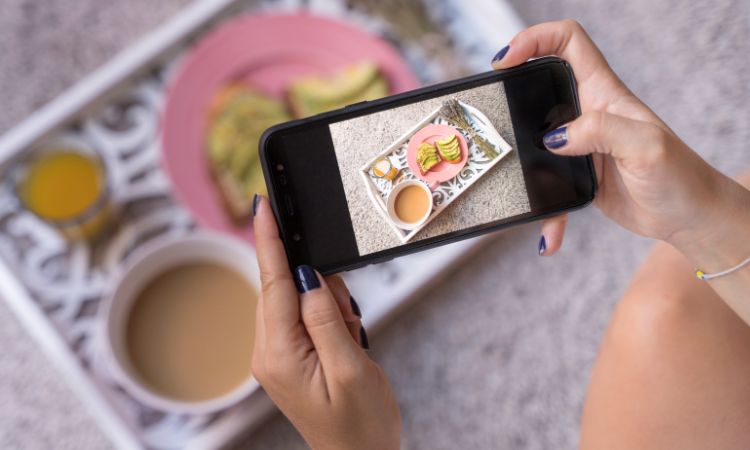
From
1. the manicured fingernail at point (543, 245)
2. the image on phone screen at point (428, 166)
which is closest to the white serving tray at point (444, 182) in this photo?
the image on phone screen at point (428, 166)

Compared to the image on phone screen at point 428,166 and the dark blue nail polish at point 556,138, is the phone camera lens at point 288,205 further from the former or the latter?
the dark blue nail polish at point 556,138

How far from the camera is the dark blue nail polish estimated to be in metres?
0.48

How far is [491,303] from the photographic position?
783mm

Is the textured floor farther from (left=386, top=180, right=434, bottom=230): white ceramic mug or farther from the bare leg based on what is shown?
(left=386, top=180, right=434, bottom=230): white ceramic mug

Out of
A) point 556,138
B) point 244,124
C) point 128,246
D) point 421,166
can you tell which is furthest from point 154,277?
point 556,138

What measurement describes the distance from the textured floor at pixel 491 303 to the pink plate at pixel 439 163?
1.00 ft

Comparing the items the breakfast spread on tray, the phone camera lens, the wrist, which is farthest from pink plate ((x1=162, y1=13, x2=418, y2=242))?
→ the wrist

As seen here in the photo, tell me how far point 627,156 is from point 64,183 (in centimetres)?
58

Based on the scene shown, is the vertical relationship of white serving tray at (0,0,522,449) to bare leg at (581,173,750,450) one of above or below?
above

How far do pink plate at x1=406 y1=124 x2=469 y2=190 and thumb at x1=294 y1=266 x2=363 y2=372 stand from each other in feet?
0.43

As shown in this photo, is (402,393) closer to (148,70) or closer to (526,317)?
(526,317)

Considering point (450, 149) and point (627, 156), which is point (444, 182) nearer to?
point (450, 149)

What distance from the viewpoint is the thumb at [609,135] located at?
468 mm

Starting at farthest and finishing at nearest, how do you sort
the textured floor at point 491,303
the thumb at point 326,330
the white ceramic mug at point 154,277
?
the textured floor at point 491,303, the white ceramic mug at point 154,277, the thumb at point 326,330
